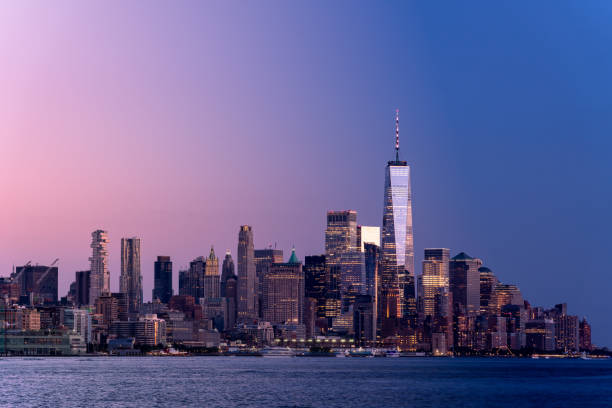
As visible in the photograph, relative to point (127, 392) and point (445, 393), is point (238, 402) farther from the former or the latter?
point (445, 393)

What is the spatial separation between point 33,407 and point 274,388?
168 feet

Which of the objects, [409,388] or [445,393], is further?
[409,388]

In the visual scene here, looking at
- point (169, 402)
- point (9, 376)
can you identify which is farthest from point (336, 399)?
point (9, 376)

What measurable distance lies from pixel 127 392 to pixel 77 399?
14.5m

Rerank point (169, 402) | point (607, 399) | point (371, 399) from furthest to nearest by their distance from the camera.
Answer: point (607, 399), point (371, 399), point (169, 402)

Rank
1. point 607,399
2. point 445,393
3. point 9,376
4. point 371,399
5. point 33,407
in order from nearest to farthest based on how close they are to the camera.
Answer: point 33,407, point 371,399, point 607,399, point 445,393, point 9,376

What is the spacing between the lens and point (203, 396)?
139125 mm

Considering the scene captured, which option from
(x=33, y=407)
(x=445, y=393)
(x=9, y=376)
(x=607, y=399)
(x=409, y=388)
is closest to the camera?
(x=33, y=407)

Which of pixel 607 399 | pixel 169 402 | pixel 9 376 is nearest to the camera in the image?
pixel 169 402

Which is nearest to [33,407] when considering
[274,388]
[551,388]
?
[274,388]

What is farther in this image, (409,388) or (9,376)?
(9,376)

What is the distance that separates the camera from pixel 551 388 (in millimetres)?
176625

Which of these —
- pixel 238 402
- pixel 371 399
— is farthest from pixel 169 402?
pixel 371 399

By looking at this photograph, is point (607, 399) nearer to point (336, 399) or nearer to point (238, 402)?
point (336, 399)
